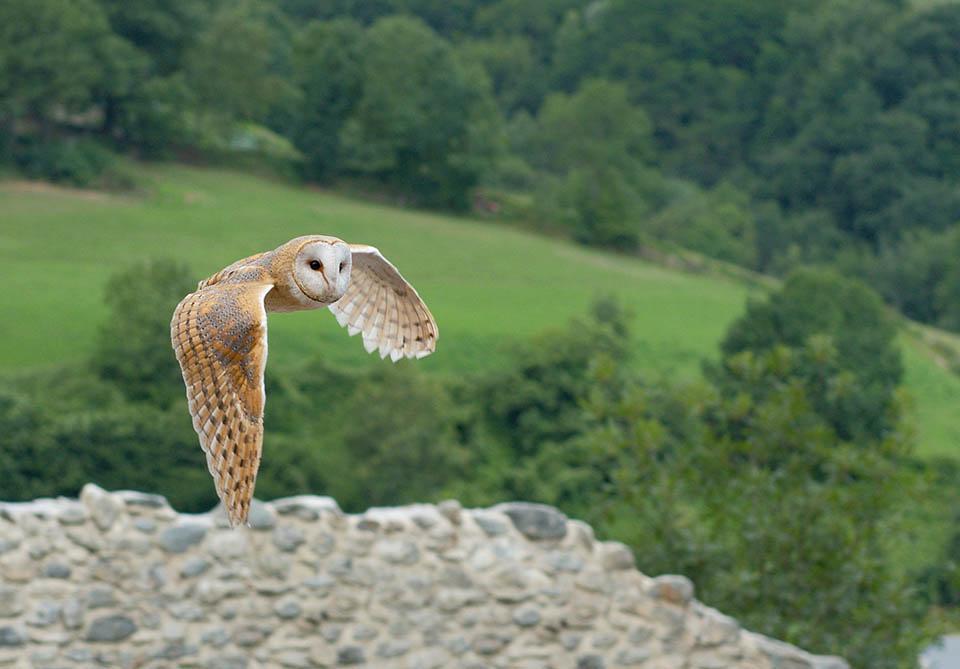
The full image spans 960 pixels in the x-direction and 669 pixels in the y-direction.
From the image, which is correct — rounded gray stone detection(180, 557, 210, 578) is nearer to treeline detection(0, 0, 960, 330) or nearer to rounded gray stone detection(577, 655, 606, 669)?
rounded gray stone detection(577, 655, 606, 669)

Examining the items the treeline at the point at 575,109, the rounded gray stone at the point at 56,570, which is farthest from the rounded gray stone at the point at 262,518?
the treeline at the point at 575,109

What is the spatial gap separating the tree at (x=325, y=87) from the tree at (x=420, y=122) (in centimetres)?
37

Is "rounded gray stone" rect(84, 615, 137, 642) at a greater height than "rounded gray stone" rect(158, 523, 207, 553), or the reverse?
"rounded gray stone" rect(158, 523, 207, 553)

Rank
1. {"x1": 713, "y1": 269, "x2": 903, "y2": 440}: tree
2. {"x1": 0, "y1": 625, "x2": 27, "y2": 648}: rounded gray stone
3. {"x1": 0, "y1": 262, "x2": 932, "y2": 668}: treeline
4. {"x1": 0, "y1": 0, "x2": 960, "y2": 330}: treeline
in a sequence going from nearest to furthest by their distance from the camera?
{"x1": 0, "y1": 625, "x2": 27, "y2": 648}: rounded gray stone, {"x1": 0, "y1": 262, "x2": 932, "y2": 668}: treeline, {"x1": 713, "y1": 269, "x2": 903, "y2": 440}: tree, {"x1": 0, "y1": 0, "x2": 960, "y2": 330}: treeline

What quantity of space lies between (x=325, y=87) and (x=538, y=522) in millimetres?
36901

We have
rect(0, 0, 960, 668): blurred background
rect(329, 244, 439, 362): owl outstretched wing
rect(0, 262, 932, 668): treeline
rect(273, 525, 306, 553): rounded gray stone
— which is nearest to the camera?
rect(329, 244, 439, 362): owl outstretched wing

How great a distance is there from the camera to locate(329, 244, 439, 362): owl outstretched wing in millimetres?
4590

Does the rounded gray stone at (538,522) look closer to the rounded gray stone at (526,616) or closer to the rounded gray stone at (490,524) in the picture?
the rounded gray stone at (490,524)

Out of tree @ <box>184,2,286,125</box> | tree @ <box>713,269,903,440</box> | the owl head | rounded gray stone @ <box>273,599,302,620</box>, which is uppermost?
the owl head

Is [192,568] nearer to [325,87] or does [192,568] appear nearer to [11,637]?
[11,637]

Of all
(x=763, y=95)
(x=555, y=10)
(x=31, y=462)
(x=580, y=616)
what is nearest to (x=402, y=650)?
(x=580, y=616)

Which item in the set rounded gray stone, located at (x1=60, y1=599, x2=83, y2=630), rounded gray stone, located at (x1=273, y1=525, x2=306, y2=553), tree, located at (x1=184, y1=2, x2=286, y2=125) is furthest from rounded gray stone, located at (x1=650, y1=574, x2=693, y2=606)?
tree, located at (x1=184, y1=2, x2=286, y2=125)

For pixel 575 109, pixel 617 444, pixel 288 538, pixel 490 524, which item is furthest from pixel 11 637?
pixel 575 109

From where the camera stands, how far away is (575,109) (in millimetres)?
54156
